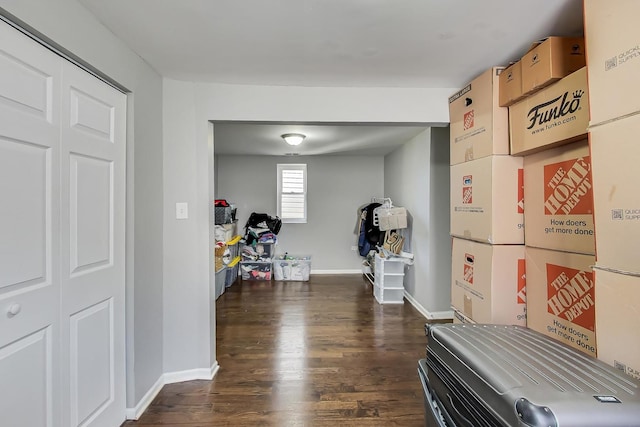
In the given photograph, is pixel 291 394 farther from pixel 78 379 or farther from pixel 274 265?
pixel 274 265

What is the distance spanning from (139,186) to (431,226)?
287cm

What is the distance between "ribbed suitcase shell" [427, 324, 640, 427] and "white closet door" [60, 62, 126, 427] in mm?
1620

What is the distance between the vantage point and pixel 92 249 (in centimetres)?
150

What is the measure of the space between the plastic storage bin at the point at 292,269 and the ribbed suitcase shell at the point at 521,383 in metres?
3.87

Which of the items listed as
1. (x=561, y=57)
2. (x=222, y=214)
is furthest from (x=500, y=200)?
(x=222, y=214)

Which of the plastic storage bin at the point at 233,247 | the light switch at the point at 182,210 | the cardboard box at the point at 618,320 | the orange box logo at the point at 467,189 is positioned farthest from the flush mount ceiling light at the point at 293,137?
the cardboard box at the point at 618,320

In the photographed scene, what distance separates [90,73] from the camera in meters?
1.47

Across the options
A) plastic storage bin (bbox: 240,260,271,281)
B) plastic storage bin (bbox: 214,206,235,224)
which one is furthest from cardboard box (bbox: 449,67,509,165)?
plastic storage bin (bbox: 240,260,271,281)

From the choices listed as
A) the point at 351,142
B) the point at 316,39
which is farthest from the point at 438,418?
the point at 351,142

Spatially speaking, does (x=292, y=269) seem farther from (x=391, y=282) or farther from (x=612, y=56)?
(x=612, y=56)

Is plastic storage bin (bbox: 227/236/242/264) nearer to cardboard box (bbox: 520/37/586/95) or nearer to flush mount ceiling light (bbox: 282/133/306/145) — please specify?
flush mount ceiling light (bbox: 282/133/306/145)

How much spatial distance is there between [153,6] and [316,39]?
2.55 feet

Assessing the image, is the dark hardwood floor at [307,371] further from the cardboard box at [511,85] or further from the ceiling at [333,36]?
the ceiling at [333,36]

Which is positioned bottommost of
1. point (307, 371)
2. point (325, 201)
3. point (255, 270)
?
point (307, 371)
